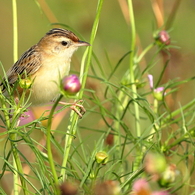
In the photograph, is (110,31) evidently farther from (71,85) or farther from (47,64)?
→ (71,85)

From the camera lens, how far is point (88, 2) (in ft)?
24.8

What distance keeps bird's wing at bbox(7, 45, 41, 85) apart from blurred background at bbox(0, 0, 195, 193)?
401 mm

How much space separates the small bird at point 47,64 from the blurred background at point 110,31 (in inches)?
8.2

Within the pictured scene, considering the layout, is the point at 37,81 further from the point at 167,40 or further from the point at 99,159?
the point at 99,159

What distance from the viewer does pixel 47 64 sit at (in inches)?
167

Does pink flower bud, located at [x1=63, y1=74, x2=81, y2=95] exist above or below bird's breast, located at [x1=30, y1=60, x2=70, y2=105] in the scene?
above

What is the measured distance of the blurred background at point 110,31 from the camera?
489 cm

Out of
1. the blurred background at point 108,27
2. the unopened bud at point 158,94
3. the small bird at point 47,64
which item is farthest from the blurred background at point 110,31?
the unopened bud at point 158,94

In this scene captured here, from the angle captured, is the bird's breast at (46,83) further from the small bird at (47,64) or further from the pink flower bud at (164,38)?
the pink flower bud at (164,38)

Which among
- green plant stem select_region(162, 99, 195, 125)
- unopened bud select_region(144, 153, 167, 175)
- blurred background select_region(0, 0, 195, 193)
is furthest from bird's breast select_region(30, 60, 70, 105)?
unopened bud select_region(144, 153, 167, 175)

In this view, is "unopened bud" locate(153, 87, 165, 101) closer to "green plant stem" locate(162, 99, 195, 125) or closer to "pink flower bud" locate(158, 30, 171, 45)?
"green plant stem" locate(162, 99, 195, 125)

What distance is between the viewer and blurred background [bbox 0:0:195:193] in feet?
16.1

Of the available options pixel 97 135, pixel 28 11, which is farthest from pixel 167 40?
pixel 28 11

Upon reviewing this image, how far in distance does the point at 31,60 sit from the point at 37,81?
14.0 inches
